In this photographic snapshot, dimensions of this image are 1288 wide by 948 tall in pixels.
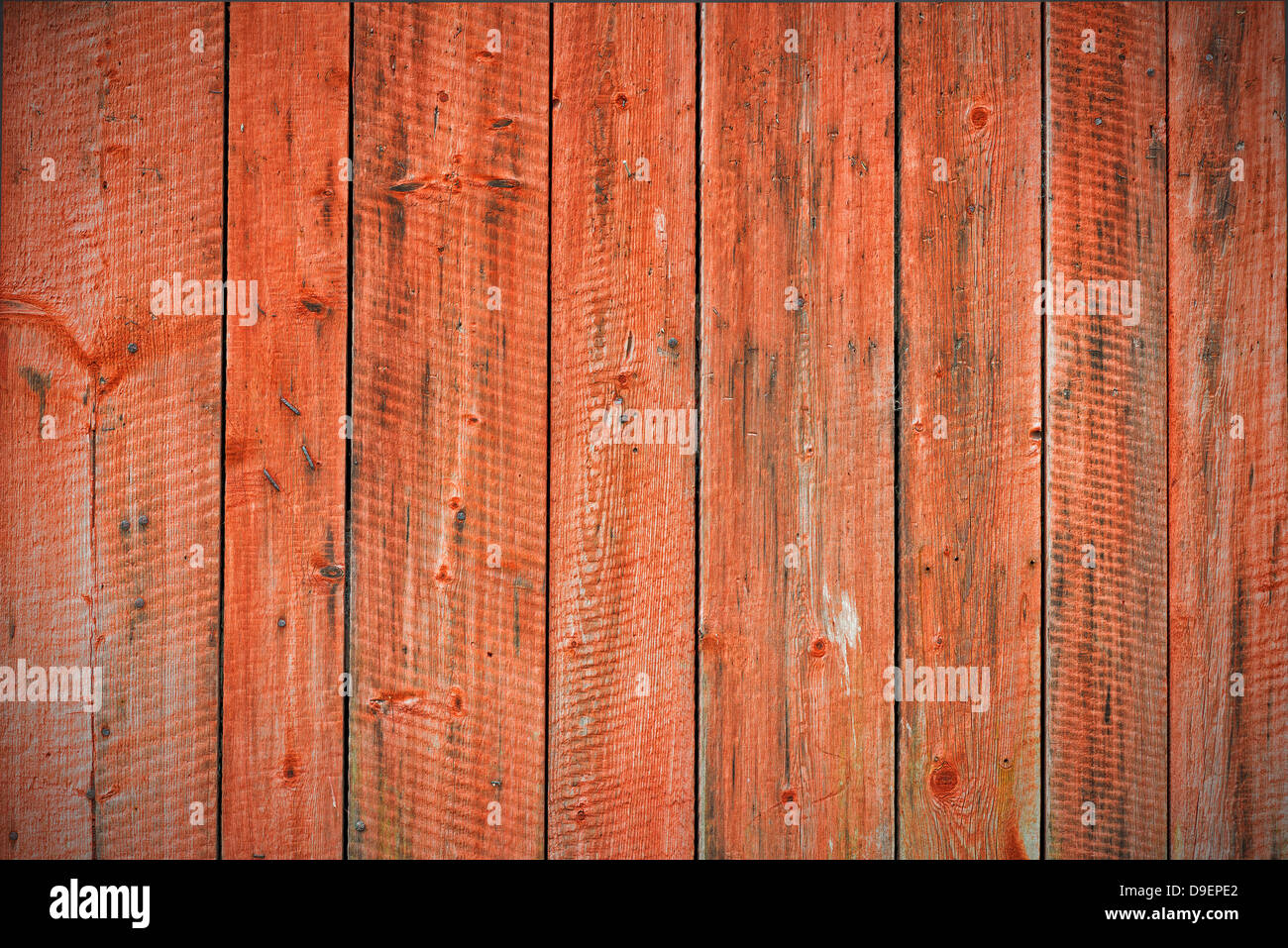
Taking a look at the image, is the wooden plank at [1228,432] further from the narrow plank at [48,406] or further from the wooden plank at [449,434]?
the narrow plank at [48,406]

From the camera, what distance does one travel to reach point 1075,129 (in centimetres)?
128

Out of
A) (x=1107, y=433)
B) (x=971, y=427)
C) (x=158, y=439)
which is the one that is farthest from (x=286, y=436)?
(x=1107, y=433)

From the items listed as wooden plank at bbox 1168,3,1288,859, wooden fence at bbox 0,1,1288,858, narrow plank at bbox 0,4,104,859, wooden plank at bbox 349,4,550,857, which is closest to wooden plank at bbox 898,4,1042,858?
wooden fence at bbox 0,1,1288,858

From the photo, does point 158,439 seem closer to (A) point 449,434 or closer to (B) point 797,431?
(A) point 449,434

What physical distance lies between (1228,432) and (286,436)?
1.29 metres

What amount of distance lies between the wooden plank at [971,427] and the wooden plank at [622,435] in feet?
1.01

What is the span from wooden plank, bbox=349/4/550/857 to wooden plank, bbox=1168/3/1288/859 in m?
0.88

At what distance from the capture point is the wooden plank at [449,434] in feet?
4.13

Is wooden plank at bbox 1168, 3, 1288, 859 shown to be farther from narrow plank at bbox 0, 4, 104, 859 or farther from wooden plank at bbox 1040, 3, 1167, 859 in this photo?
narrow plank at bbox 0, 4, 104, 859

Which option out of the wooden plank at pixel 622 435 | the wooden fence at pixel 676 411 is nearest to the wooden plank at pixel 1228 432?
the wooden fence at pixel 676 411

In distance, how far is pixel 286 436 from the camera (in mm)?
1262
